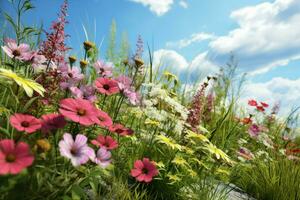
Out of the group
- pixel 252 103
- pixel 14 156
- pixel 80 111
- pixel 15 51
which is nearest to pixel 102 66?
pixel 15 51

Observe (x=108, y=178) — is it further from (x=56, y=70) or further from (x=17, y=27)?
(x=17, y=27)

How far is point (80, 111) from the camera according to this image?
159 cm

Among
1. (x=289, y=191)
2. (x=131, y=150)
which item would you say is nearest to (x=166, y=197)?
(x=131, y=150)

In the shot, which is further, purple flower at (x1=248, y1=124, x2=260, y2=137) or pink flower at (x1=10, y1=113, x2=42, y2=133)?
purple flower at (x1=248, y1=124, x2=260, y2=137)

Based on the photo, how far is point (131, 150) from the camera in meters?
2.78

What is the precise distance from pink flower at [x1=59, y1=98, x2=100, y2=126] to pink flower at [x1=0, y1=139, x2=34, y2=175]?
0.98ft

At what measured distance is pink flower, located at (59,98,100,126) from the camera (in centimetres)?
155

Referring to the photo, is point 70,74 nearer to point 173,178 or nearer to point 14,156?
point 173,178

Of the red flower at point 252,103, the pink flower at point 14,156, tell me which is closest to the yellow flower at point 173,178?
the pink flower at point 14,156

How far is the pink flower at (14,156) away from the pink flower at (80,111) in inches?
11.8

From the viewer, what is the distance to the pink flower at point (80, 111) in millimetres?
1549

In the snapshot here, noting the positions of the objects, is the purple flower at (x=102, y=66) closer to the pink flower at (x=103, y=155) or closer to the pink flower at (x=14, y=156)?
the pink flower at (x=103, y=155)

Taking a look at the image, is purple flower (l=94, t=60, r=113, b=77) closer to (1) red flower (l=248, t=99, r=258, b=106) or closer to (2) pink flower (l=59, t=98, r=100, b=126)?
(2) pink flower (l=59, t=98, r=100, b=126)

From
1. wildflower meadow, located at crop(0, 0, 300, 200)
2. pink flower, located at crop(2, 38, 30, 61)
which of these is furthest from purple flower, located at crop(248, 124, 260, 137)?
pink flower, located at crop(2, 38, 30, 61)
